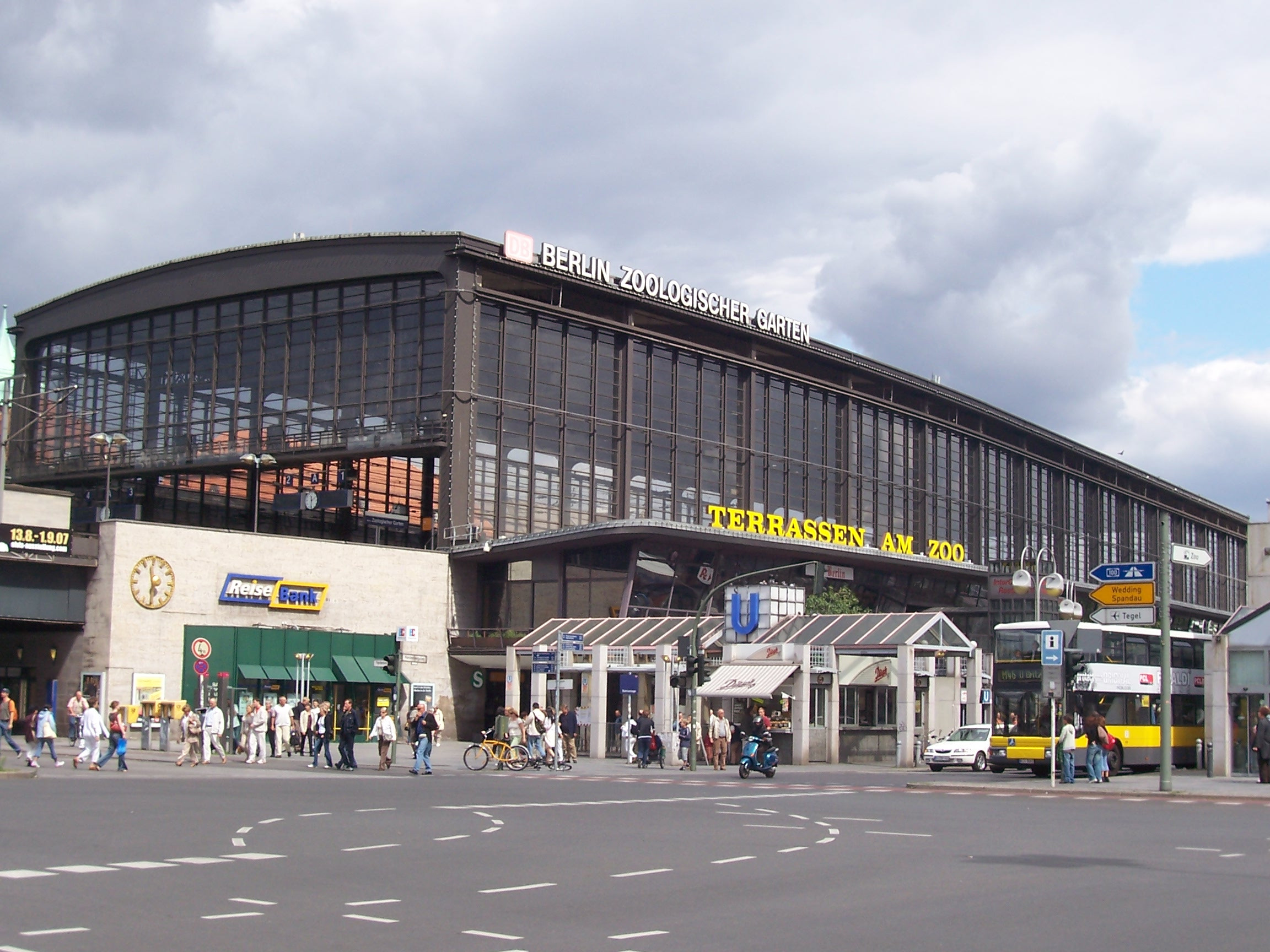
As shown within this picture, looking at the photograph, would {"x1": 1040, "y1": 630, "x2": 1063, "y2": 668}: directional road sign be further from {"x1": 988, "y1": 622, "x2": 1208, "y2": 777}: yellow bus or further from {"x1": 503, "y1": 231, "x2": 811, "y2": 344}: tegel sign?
{"x1": 503, "y1": 231, "x2": 811, "y2": 344}: tegel sign

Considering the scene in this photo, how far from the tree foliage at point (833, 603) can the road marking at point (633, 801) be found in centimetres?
3268

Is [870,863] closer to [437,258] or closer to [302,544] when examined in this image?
[302,544]

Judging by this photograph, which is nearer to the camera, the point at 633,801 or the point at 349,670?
the point at 633,801

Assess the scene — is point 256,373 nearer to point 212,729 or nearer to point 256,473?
point 256,473

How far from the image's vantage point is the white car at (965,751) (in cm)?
4825

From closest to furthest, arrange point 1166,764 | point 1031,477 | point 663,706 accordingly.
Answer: point 1166,764
point 663,706
point 1031,477

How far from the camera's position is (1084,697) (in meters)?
42.2

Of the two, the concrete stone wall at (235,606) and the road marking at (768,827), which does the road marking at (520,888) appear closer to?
the road marking at (768,827)

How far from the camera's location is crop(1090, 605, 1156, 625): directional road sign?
3947cm

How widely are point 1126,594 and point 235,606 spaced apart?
32280mm

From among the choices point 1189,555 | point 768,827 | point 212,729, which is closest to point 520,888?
point 768,827

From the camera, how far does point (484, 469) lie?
64.1 m

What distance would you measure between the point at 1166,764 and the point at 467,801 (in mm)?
16718

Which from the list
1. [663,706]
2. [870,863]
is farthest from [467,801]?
[663,706]
